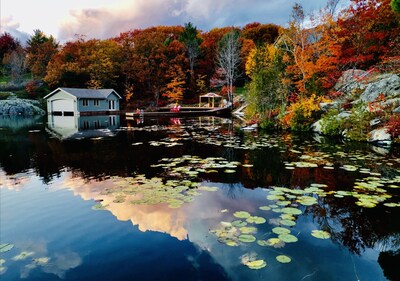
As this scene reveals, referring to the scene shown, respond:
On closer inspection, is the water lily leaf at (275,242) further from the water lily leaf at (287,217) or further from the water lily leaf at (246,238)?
the water lily leaf at (287,217)

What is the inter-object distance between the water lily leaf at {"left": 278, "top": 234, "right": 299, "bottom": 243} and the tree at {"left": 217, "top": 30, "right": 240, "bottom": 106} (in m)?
36.2

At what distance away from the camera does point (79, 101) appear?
3803 centimetres

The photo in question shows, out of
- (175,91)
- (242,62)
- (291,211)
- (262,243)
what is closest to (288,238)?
(262,243)

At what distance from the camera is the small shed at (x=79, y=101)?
3784 centimetres

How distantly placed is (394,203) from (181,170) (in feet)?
17.4

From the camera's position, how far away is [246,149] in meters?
11.8

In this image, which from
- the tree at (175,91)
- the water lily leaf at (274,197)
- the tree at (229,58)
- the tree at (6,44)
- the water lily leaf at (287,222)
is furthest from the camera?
the tree at (6,44)

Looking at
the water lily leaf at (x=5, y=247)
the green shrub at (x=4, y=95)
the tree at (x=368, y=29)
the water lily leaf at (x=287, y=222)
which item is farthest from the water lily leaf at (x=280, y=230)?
the green shrub at (x=4, y=95)

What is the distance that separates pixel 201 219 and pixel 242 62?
152 ft

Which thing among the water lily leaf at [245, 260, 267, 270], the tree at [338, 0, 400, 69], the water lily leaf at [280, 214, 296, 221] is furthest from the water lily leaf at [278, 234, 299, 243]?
the tree at [338, 0, 400, 69]

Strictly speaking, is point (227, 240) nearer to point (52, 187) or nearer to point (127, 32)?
point (52, 187)

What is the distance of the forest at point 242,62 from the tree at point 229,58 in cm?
27

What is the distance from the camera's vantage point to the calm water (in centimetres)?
366

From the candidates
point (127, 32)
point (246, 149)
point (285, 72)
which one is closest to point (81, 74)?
point (127, 32)
